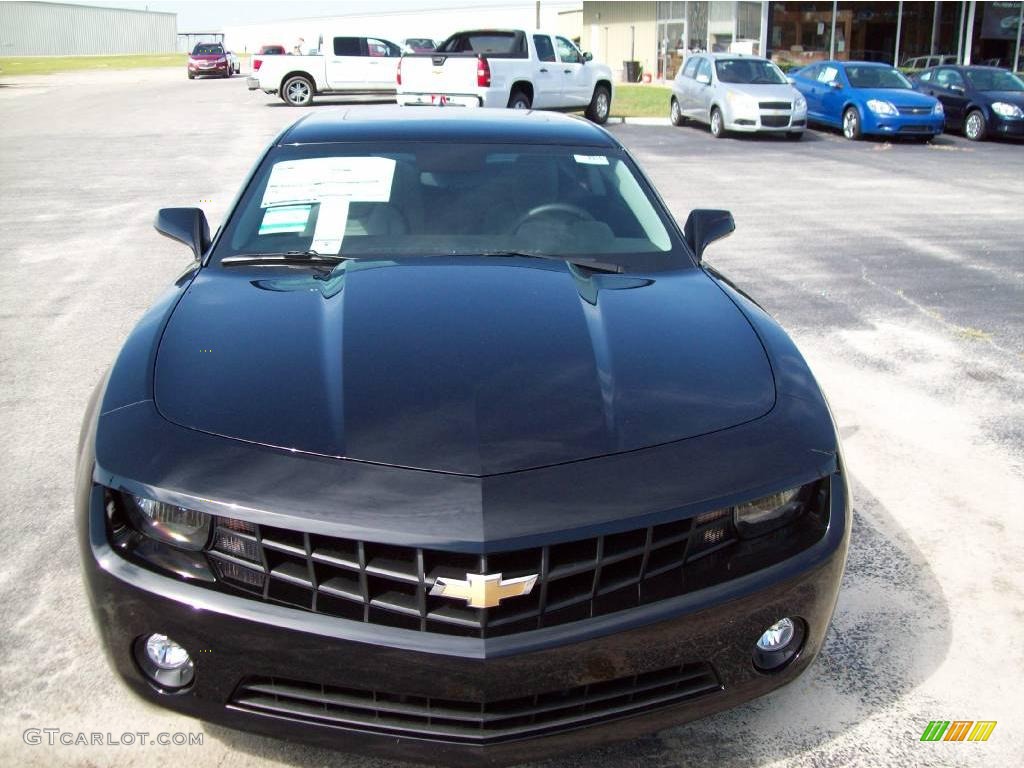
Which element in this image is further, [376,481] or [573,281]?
[573,281]

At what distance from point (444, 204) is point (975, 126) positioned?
18320 millimetres

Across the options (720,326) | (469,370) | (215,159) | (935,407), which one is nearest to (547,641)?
(469,370)

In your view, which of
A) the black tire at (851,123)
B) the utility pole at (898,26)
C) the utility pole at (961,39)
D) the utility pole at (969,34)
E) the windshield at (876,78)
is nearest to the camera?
the black tire at (851,123)

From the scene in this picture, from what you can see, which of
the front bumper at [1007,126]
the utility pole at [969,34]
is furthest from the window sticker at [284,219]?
the utility pole at [969,34]

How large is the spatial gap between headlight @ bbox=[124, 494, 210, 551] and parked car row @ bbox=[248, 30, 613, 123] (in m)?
16.1

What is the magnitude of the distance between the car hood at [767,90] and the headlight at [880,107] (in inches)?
53.9

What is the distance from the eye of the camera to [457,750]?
213 centimetres

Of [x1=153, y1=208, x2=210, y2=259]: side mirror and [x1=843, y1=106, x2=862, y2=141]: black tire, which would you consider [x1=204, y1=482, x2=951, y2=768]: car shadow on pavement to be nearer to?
[x1=153, y1=208, x2=210, y2=259]: side mirror

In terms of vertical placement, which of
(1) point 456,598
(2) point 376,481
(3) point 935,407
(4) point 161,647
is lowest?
(3) point 935,407

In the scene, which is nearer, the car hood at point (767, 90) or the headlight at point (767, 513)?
the headlight at point (767, 513)

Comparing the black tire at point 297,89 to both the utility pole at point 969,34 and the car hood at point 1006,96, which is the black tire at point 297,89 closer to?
the car hood at point 1006,96

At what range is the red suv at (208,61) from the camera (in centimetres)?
4141

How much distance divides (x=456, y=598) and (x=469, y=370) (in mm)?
688

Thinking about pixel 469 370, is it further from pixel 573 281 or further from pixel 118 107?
pixel 118 107
